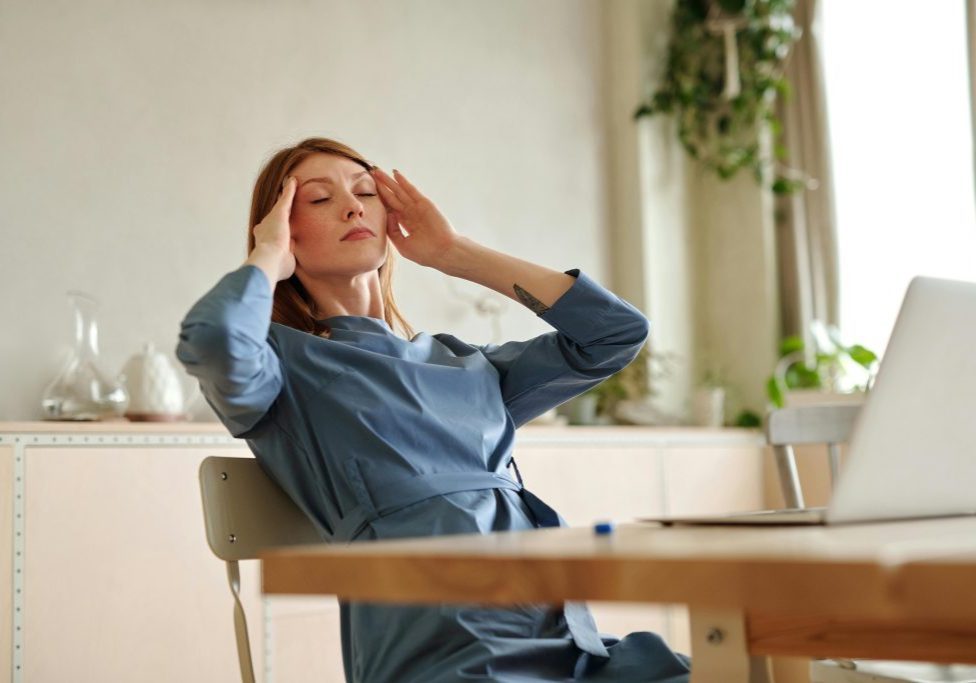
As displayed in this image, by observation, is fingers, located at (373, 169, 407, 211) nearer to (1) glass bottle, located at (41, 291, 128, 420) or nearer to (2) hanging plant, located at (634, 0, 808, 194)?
(1) glass bottle, located at (41, 291, 128, 420)

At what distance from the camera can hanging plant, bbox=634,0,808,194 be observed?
4.62 meters

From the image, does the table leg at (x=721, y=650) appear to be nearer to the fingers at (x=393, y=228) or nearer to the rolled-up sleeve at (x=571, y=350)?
the rolled-up sleeve at (x=571, y=350)

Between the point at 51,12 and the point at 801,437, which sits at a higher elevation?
the point at 51,12

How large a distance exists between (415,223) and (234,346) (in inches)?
20.6

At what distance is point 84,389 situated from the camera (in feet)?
9.62

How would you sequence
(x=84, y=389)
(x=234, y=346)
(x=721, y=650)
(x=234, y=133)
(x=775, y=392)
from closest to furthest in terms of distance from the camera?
(x=721, y=650) → (x=234, y=346) → (x=84, y=389) → (x=234, y=133) → (x=775, y=392)

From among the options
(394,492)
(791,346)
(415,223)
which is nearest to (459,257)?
(415,223)

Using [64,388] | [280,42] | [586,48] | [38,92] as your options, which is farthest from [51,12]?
[586,48]

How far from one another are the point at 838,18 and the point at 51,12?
3043 mm

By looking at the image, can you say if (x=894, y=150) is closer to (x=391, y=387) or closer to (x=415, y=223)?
(x=415, y=223)

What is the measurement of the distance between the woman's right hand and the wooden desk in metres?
0.66

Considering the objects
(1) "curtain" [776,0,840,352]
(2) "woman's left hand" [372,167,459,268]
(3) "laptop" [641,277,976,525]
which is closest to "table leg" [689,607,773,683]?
(3) "laptop" [641,277,976,525]

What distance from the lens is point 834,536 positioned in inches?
34.2

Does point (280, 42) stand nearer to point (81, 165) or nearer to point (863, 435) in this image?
point (81, 165)
